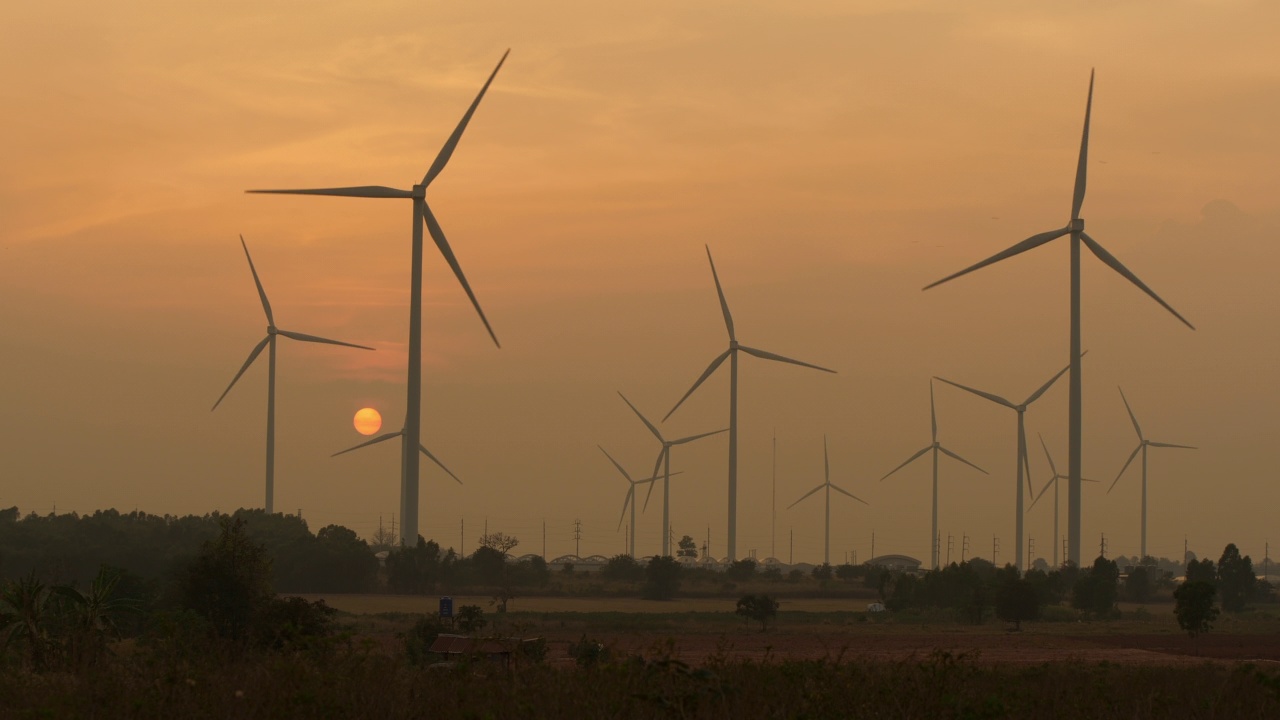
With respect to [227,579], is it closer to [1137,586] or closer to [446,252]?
[446,252]

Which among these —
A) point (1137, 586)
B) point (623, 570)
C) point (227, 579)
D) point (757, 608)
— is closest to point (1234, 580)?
point (1137, 586)

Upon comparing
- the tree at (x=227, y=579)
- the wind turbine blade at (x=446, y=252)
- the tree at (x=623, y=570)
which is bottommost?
the tree at (x=623, y=570)

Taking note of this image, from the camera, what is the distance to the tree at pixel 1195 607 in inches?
3484

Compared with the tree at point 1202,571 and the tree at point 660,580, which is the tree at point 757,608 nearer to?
the tree at point 660,580

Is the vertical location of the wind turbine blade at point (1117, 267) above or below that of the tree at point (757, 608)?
above

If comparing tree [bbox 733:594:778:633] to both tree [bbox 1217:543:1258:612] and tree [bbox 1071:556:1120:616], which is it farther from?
tree [bbox 1217:543:1258:612]

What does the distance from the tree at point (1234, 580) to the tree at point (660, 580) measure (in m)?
54.0

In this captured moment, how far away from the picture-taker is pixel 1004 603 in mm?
104625

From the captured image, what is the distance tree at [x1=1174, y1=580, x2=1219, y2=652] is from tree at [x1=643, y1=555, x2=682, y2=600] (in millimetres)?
65762

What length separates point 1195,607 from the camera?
290ft

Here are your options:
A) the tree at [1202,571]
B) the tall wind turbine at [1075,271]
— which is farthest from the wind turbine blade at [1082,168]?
the tree at [1202,571]

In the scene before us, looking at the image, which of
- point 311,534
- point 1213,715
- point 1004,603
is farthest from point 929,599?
point 1213,715

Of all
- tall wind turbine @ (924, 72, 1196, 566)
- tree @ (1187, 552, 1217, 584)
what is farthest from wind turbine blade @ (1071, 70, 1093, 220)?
tree @ (1187, 552, 1217, 584)

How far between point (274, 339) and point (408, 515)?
3831 centimetres
